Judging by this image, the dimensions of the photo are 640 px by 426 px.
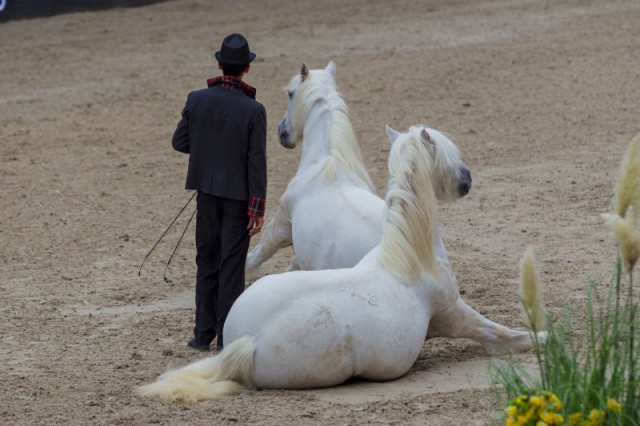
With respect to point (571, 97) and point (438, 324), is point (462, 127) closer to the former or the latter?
point (571, 97)

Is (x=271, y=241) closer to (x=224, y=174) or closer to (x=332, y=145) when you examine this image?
(x=332, y=145)

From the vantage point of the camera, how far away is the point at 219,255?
664cm

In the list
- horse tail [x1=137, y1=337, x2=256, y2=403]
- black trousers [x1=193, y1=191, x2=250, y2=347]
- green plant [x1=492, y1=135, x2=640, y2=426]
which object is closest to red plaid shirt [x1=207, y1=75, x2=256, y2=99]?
black trousers [x1=193, y1=191, x2=250, y2=347]

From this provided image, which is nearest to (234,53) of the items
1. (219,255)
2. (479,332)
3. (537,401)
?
(219,255)

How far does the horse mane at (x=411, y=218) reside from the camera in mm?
5637

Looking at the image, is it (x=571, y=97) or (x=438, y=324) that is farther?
(x=571, y=97)

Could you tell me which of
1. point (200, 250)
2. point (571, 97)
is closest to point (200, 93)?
point (200, 250)

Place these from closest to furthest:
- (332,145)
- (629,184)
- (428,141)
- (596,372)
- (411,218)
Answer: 1. (629,184)
2. (596,372)
3. (411,218)
4. (428,141)
5. (332,145)

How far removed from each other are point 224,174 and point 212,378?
133 cm

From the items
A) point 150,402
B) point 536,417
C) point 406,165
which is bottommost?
point 150,402

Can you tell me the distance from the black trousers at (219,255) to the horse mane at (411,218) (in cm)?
108

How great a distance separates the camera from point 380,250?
570cm

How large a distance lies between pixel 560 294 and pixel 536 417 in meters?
3.23

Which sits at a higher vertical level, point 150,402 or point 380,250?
point 380,250
